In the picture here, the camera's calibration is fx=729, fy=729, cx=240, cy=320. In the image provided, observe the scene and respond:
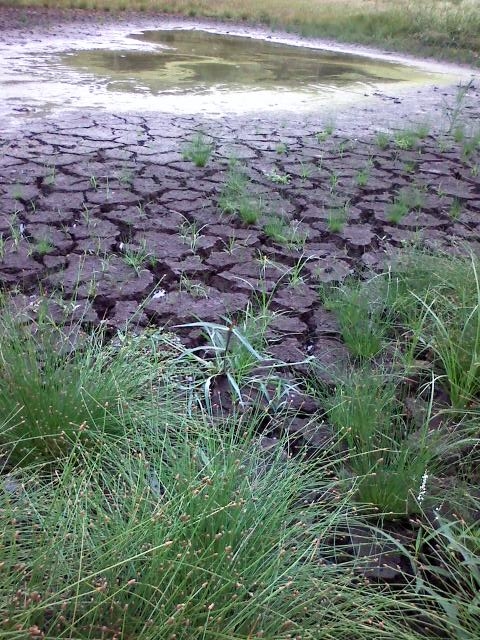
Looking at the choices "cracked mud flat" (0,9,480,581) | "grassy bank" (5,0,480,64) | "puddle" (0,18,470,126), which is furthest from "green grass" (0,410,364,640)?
"grassy bank" (5,0,480,64)

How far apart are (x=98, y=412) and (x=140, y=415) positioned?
9 cm

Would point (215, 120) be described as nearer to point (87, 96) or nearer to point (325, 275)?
point (87, 96)

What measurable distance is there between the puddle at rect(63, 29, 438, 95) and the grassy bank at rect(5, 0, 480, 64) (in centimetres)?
258

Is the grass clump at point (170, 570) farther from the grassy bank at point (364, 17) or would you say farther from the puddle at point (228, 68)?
the grassy bank at point (364, 17)

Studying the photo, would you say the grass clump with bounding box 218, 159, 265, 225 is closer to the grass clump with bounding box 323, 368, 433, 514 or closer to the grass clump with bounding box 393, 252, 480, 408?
the grass clump with bounding box 393, 252, 480, 408

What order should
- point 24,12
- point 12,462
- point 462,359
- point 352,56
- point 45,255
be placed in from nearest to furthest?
point 12,462, point 462,359, point 45,255, point 352,56, point 24,12

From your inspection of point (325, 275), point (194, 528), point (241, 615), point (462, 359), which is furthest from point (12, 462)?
point (325, 275)

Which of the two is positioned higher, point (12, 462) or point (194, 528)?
point (194, 528)

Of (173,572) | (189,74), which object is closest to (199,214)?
(173,572)

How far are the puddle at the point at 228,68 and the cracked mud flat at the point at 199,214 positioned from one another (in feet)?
4.85

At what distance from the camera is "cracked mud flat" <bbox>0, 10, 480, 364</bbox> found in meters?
2.48

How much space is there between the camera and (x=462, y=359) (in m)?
1.96

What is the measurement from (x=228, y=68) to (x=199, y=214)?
471 centimetres

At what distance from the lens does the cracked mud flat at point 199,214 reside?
2477 millimetres
